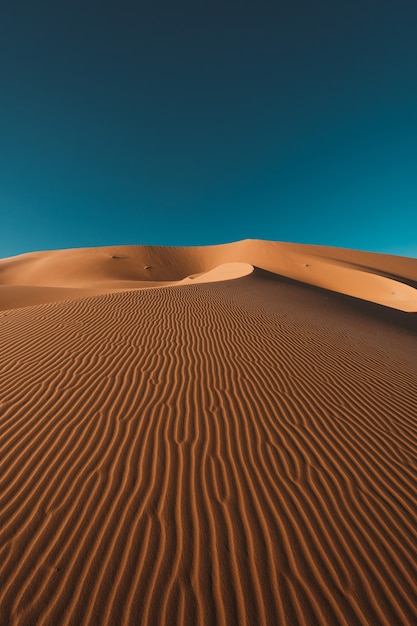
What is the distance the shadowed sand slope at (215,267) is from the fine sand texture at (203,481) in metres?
22.3

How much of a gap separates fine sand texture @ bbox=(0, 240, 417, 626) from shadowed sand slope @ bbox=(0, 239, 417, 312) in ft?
73.1

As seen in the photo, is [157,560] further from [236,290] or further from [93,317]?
[236,290]

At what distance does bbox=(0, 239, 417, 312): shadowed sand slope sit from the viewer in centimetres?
3197

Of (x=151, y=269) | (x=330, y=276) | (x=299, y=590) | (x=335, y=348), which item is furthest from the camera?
(x=151, y=269)

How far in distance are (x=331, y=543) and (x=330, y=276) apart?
37.9 meters

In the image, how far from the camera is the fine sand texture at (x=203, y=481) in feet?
6.51

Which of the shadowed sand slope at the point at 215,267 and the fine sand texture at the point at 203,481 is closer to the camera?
the fine sand texture at the point at 203,481

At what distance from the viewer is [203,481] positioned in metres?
2.93

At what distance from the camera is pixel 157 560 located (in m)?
2.17

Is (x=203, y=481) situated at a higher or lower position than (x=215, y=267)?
lower

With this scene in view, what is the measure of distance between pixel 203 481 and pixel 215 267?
128 feet

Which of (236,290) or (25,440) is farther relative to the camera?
(236,290)

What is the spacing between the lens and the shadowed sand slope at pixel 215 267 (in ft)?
105

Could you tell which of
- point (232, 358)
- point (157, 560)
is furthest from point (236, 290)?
point (157, 560)
